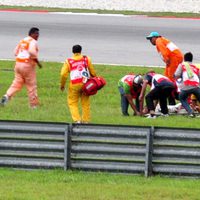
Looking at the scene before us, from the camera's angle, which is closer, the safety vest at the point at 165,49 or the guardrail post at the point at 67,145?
the guardrail post at the point at 67,145

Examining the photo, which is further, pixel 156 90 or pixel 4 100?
pixel 4 100

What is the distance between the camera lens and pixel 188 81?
17.5 meters

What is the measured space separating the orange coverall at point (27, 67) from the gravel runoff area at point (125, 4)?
15.7 m

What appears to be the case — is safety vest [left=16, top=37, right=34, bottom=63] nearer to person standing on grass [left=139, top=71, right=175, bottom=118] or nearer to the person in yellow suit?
the person in yellow suit

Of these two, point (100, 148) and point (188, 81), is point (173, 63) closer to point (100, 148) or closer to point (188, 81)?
point (188, 81)

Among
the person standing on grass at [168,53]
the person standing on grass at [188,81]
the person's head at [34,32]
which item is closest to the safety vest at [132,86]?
the person standing on grass at [188,81]

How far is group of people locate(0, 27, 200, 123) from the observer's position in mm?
16734

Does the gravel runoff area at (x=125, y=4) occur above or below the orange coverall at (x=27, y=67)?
below

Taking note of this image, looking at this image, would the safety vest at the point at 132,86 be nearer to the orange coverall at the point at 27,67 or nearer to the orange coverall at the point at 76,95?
the orange coverall at the point at 76,95

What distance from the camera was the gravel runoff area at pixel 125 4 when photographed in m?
33.8

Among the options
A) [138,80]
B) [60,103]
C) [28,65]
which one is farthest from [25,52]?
[138,80]

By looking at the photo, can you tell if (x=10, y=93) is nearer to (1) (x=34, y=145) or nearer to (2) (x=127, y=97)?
(2) (x=127, y=97)

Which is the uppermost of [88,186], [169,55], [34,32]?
[34,32]

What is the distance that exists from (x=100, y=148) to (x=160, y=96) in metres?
4.50
